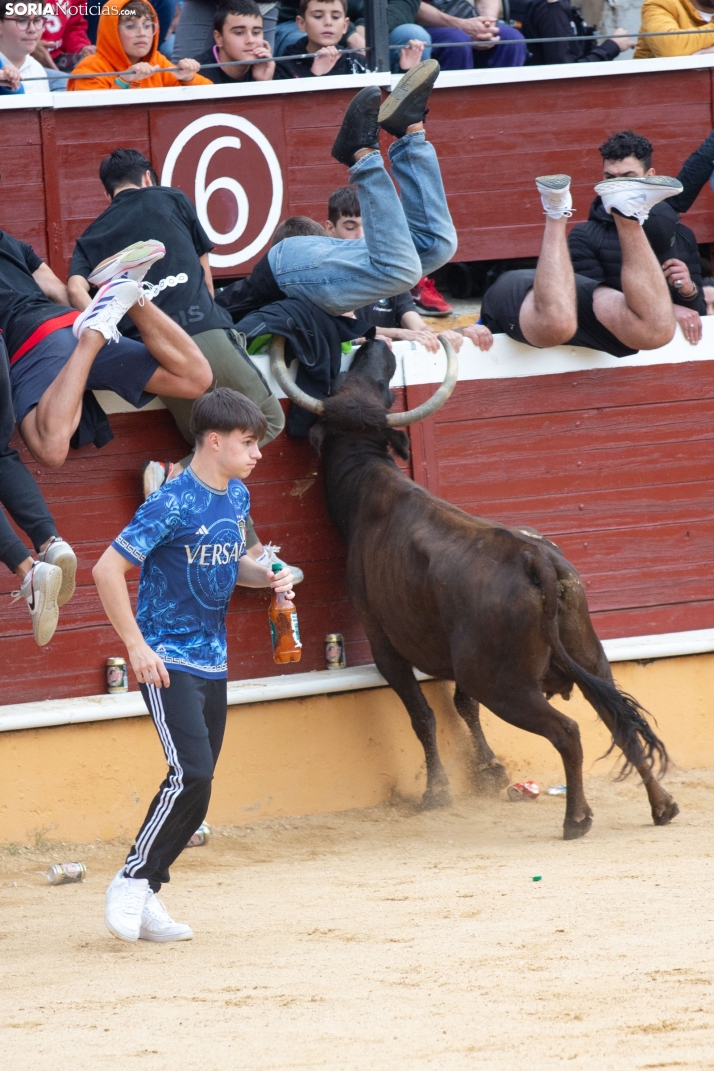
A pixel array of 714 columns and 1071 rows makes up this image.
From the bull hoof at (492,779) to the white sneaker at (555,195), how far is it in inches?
92.8

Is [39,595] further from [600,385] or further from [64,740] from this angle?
[600,385]

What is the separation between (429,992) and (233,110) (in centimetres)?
521

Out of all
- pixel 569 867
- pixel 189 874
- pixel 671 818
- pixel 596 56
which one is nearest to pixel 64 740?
pixel 189 874

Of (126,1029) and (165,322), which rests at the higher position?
(165,322)

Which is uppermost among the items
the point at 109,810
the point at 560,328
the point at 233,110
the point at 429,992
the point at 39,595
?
the point at 233,110

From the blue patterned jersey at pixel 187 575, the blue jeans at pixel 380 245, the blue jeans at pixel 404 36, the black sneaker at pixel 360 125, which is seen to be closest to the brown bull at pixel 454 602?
the blue jeans at pixel 380 245

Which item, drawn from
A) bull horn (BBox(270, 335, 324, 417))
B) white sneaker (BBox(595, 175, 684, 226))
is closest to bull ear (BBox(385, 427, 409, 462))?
bull horn (BBox(270, 335, 324, 417))

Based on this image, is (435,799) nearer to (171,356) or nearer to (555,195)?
(171,356)

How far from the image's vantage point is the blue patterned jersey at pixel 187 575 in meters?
3.96

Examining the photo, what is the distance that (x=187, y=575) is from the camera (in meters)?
3.99

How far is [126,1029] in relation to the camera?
10.5ft

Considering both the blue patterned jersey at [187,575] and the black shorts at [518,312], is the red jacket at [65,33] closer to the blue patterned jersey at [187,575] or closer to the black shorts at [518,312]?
the black shorts at [518,312]

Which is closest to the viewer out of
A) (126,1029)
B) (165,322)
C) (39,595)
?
(126,1029)

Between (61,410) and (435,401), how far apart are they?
1700mm
